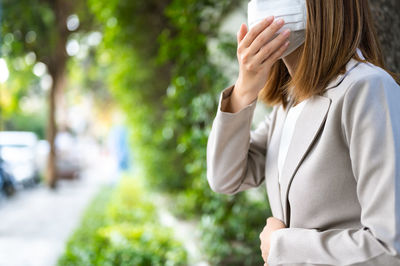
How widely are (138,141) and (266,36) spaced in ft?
22.1

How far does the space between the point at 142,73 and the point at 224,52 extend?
123 inches

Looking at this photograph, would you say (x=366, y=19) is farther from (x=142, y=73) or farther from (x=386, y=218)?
(x=142, y=73)

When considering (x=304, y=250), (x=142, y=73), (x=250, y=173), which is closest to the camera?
(x=304, y=250)

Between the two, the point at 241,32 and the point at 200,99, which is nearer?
the point at 241,32

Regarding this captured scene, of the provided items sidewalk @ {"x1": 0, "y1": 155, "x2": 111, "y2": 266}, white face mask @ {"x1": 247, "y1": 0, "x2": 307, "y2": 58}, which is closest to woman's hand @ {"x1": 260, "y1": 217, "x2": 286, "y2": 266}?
white face mask @ {"x1": 247, "y1": 0, "x2": 307, "y2": 58}

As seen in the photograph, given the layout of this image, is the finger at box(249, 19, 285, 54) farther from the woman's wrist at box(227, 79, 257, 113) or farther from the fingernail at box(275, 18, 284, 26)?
the woman's wrist at box(227, 79, 257, 113)

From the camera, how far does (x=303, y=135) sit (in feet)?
3.36

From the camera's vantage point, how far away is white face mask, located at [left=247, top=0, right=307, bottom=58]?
3.34 feet

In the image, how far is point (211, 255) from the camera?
342 centimetres

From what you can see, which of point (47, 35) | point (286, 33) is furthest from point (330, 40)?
point (47, 35)

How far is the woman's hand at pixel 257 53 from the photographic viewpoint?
1010 mm

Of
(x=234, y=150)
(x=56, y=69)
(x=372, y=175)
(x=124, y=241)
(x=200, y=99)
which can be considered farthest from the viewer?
(x=56, y=69)

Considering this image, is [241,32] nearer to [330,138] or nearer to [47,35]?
[330,138]

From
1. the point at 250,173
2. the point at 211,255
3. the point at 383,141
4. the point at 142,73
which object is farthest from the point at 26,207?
the point at 383,141
